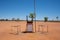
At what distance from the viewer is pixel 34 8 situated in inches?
789

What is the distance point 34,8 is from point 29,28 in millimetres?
2835

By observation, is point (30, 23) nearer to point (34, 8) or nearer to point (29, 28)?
point (29, 28)

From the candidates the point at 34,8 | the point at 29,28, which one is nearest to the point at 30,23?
the point at 29,28

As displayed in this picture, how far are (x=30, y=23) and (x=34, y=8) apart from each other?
2.25 meters

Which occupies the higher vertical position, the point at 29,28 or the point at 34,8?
the point at 34,8

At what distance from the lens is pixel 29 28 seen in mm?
19984

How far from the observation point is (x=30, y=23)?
19.3 m

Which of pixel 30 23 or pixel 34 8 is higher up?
pixel 34 8

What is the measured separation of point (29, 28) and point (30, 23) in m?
1.02
